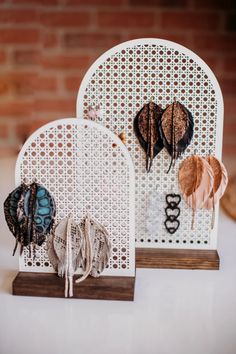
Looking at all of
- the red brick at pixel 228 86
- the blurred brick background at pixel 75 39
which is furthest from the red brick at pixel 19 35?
the red brick at pixel 228 86

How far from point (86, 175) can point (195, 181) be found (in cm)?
24

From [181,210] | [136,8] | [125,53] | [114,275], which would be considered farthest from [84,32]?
[114,275]

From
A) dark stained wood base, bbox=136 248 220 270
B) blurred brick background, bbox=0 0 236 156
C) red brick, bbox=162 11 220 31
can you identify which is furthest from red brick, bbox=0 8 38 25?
dark stained wood base, bbox=136 248 220 270

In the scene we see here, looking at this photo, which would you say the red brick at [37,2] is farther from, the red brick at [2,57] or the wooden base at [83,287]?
the wooden base at [83,287]

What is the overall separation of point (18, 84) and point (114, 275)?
1199 millimetres

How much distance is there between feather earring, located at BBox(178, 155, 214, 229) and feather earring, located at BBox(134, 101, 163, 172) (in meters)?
0.07

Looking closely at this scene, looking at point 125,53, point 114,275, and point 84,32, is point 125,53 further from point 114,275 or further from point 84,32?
point 84,32

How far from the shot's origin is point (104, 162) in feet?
3.79

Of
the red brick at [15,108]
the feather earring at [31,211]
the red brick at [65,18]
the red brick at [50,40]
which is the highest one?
the red brick at [65,18]

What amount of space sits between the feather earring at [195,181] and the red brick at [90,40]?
0.96 meters

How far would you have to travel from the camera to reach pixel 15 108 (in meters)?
2.21

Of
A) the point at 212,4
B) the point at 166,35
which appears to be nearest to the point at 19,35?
the point at 166,35

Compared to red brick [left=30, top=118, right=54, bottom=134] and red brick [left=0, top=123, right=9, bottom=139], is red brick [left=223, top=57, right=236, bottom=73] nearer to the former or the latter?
red brick [left=30, top=118, right=54, bottom=134]

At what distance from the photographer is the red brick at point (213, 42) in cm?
210
